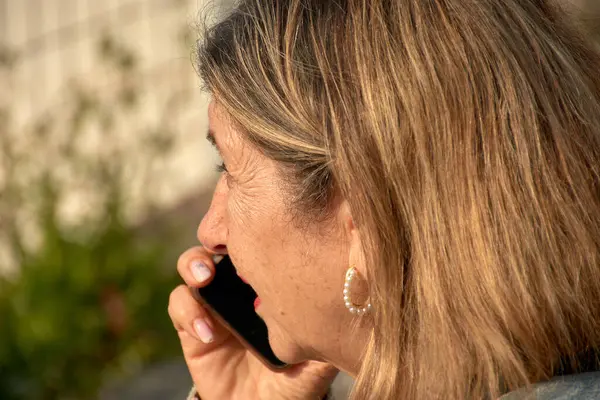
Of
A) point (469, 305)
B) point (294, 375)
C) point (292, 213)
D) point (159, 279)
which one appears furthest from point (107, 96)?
point (469, 305)

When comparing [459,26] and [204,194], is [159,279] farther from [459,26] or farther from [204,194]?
[459,26]

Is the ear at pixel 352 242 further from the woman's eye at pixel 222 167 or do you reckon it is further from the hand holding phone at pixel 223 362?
the hand holding phone at pixel 223 362

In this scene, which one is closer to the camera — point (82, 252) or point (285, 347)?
point (285, 347)

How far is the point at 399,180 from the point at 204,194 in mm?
4589

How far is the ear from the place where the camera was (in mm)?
1927

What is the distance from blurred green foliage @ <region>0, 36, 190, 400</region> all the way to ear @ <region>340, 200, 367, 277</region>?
281 cm

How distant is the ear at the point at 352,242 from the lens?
1.93m

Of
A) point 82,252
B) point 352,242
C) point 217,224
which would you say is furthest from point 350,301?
point 82,252

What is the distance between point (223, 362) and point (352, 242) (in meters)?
0.92

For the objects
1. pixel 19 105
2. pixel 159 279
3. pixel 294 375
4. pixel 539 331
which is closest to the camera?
pixel 539 331

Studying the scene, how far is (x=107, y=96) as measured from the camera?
5023mm

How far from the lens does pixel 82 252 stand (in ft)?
15.5

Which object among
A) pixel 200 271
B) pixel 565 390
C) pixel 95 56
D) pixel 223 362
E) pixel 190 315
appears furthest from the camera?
pixel 95 56

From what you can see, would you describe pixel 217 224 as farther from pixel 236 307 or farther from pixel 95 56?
pixel 95 56
